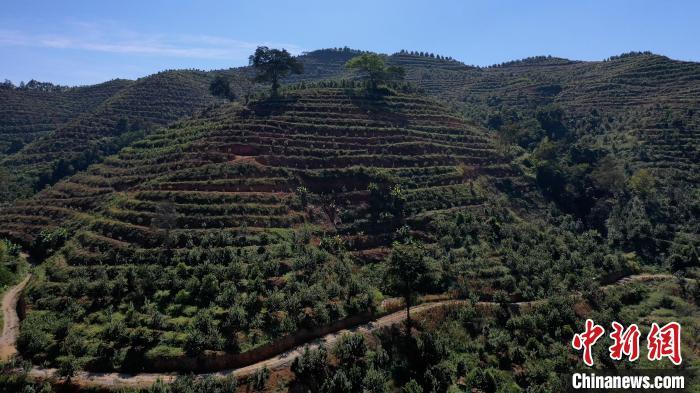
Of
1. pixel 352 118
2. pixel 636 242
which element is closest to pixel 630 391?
pixel 636 242

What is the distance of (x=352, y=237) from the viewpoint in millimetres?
50188

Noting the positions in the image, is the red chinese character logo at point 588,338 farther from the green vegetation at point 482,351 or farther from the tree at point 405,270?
the tree at point 405,270

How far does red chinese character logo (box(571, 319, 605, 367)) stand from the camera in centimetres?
3434

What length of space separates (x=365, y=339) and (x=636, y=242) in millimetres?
46820

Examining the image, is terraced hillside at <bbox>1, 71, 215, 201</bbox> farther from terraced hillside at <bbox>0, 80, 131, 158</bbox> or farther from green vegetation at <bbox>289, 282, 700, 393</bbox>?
green vegetation at <bbox>289, 282, 700, 393</bbox>

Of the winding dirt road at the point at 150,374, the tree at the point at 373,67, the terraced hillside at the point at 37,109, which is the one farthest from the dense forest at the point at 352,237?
the terraced hillside at the point at 37,109

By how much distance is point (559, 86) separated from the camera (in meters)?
118

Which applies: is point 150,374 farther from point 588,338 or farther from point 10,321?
point 588,338

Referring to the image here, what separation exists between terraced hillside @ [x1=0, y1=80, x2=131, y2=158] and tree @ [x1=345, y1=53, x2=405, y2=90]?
89233 mm

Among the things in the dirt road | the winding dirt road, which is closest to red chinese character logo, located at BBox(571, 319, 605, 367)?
the winding dirt road

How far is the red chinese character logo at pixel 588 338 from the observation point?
34.3 metres

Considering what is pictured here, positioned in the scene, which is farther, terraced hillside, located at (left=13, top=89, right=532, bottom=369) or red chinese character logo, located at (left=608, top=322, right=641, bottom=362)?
terraced hillside, located at (left=13, top=89, right=532, bottom=369)

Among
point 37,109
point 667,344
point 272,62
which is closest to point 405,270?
point 667,344

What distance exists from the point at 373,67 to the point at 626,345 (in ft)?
227
